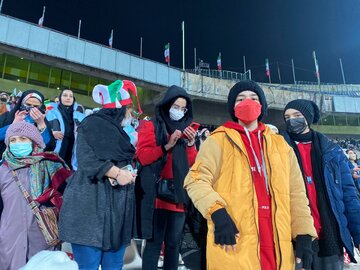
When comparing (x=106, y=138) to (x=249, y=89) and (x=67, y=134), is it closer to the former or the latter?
(x=249, y=89)

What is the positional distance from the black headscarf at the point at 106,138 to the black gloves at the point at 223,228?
941 millimetres

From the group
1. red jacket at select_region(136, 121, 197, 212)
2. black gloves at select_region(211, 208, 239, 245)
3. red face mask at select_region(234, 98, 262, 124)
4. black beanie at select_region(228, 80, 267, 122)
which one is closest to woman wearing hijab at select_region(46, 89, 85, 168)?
red jacket at select_region(136, 121, 197, 212)

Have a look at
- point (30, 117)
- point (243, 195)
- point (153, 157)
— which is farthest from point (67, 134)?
point (243, 195)

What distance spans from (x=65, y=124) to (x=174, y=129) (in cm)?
197

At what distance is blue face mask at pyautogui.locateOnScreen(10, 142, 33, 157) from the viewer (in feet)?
7.81

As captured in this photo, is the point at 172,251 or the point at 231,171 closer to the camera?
the point at 231,171

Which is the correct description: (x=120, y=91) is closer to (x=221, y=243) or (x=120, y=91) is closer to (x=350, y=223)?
(x=221, y=243)

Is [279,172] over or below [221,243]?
over

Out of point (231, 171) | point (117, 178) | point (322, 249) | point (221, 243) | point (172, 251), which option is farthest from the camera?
point (172, 251)

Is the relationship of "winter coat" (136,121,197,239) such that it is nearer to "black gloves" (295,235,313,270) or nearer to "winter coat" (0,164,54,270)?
"winter coat" (0,164,54,270)

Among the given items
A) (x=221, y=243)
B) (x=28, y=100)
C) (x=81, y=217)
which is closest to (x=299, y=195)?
(x=221, y=243)

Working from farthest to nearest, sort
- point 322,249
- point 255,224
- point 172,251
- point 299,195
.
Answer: point 172,251 → point 322,249 → point 299,195 → point 255,224

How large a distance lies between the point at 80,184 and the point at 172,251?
1.05 meters

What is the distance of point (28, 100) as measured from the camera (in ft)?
10.9
